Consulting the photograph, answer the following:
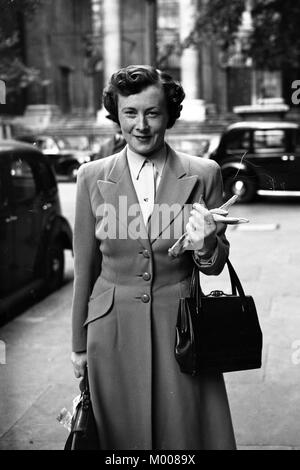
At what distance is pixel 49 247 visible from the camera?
23.7 feet

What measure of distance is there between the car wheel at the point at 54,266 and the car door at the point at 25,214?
0.49m

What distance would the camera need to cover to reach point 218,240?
2297 millimetres

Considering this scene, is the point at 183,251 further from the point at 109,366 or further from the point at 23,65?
the point at 23,65

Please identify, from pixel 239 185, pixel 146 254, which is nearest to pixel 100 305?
pixel 146 254

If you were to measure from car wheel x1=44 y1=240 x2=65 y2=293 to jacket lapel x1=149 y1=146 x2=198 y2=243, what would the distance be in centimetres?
476

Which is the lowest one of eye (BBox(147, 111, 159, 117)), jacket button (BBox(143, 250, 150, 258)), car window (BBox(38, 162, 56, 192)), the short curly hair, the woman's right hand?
the woman's right hand

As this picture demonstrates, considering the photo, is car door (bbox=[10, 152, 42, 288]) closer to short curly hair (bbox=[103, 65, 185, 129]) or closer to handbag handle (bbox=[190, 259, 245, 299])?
short curly hair (bbox=[103, 65, 185, 129])

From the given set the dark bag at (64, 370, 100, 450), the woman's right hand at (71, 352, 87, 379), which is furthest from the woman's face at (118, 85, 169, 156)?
the dark bag at (64, 370, 100, 450)

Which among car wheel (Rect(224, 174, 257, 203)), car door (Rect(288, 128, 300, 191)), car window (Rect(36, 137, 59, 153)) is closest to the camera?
car wheel (Rect(224, 174, 257, 203))

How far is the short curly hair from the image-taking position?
Answer: 237cm

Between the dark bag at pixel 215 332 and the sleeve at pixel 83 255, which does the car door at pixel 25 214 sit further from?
the dark bag at pixel 215 332

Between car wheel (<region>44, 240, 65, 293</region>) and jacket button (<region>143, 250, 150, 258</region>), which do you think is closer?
jacket button (<region>143, 250, 150, 258</region>)

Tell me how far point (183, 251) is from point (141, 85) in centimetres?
58
